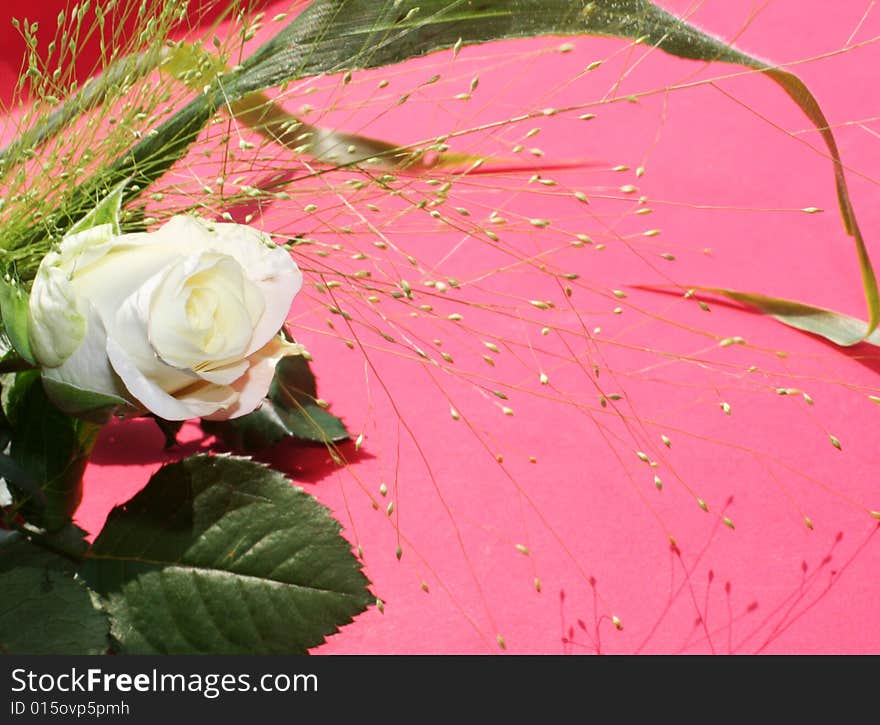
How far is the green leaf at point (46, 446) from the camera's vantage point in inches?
12.5

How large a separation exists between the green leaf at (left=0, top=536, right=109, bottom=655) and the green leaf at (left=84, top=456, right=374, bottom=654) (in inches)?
0.4

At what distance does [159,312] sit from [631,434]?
0.25m

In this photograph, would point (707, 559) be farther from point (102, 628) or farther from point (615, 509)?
point (102, 628)

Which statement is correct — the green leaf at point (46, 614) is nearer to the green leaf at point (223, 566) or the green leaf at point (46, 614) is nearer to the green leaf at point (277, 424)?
the green leaf at point (223, 566)

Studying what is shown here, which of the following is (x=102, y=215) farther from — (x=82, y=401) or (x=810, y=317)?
(x=810, y=317)

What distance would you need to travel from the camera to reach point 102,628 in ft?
0.98

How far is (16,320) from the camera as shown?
286 millimetres

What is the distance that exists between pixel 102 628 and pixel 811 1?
70 cm

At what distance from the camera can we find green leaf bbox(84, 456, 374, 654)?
31 centimetres

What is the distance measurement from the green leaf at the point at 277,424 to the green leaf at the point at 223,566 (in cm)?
12

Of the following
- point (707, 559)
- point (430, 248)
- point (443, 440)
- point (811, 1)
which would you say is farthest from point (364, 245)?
point (811, 1)

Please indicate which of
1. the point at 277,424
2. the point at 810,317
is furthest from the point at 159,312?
the point at 810,317

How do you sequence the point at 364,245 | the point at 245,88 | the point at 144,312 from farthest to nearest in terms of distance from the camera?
the point at 364,245 → the point at 245,88 → the point at 144,312

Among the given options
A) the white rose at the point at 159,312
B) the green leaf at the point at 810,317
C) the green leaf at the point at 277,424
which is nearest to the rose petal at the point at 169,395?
the white rose at the point at 159,312
